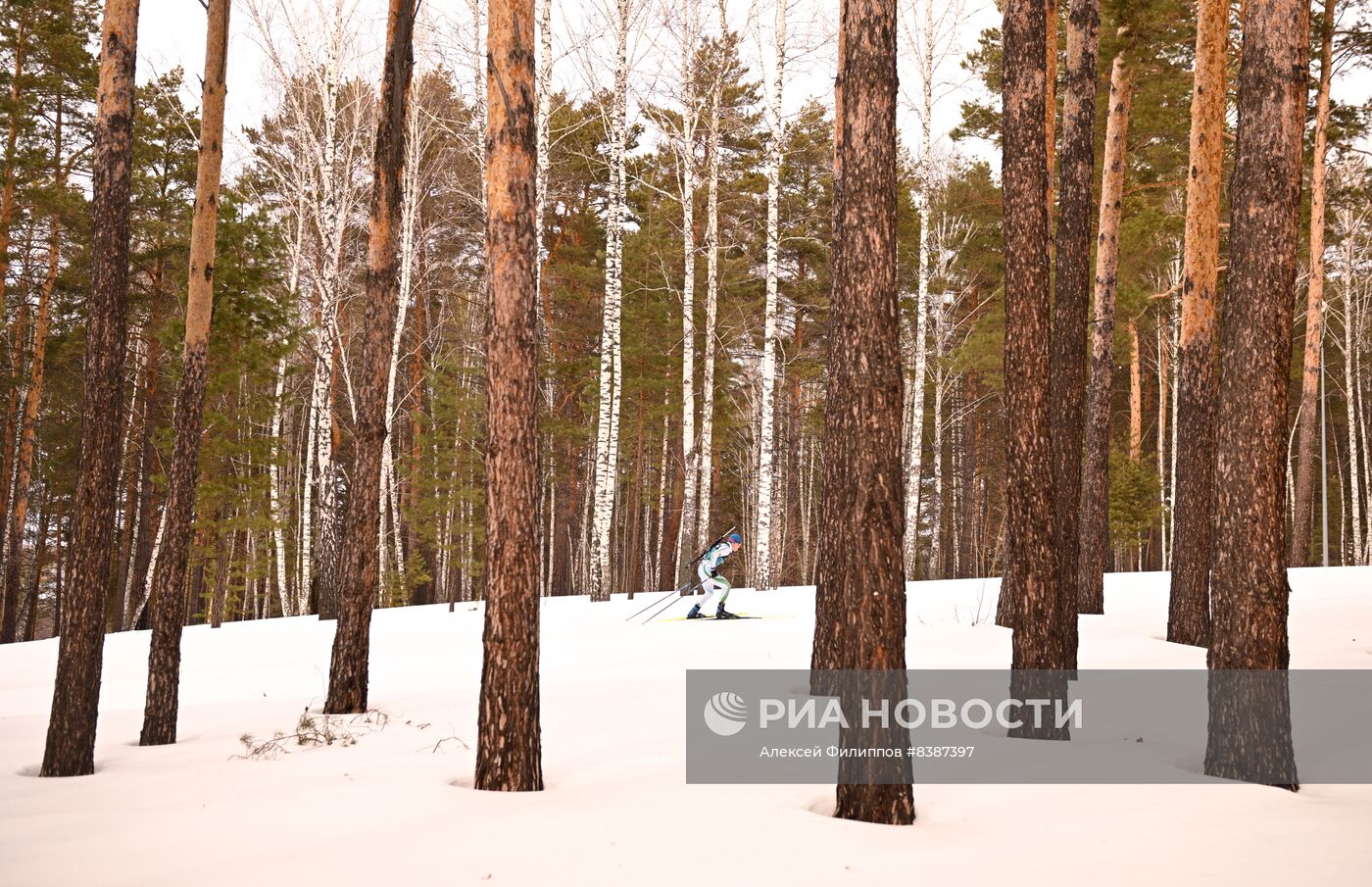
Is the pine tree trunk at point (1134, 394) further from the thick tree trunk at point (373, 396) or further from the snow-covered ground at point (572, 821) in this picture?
the thick tree trunk at point (373, 396)

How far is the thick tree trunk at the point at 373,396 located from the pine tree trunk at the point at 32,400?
620 inches

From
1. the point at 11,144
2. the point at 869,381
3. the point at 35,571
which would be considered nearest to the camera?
the point at 869,381

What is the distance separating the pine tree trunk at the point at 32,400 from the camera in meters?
19.0

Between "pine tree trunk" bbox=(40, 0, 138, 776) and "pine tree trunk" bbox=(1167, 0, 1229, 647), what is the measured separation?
31.9ft

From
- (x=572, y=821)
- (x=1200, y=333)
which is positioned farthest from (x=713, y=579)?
(x=572, y=821)

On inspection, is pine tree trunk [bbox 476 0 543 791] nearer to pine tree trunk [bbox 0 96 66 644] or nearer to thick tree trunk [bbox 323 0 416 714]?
thick tree trunk [bbox 323 0 416 714]

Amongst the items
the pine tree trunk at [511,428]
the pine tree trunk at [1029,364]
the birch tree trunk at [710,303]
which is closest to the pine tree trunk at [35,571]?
the birch tree trunk at [710,303]

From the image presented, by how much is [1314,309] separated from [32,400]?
26.3m

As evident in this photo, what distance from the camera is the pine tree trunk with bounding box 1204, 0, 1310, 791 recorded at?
4.78m

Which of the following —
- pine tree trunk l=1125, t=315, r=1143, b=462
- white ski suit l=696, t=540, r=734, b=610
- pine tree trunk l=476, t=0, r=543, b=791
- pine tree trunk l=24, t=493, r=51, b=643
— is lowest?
pine tree trunk l=24, t=493, r=51, b=643

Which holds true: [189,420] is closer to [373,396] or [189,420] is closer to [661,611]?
[373,396]

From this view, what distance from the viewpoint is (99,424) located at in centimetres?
570

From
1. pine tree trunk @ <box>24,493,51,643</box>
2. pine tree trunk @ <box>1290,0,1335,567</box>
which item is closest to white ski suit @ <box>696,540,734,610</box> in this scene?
pine tree trunk @ <box>1290,0,1335,567</box>

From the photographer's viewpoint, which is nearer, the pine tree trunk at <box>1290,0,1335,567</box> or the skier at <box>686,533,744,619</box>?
the skier at <box>686,533,744,619</box>
